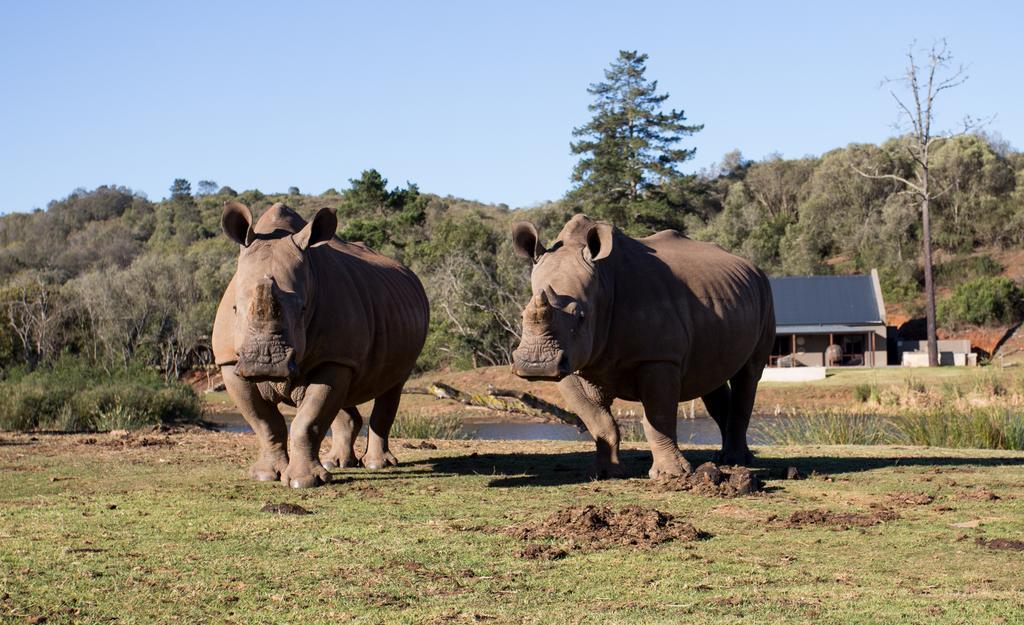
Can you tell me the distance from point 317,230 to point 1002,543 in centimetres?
575

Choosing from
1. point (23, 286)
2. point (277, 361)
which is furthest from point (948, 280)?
point (277, 361)

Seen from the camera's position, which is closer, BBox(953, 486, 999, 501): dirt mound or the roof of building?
BBox(953, 486, 999, 501): dirt mound

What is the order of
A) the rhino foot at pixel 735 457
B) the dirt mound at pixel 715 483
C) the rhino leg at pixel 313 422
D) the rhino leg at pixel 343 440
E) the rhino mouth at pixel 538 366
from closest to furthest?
the rhino mouth at pixel 538 366
the dirt mound at pixel 715 483
the rhino leg at pixel 313 422
the rhino leg at pixel 343 440
the rhino foot at pixel 735 457

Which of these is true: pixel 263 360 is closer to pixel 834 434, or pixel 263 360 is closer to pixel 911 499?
pixel 911 499

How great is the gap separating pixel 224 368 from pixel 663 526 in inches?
170

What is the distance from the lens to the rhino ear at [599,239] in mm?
10094

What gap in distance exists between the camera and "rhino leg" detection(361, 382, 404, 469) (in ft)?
40.1

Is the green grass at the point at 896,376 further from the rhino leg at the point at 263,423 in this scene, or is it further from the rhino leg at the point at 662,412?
the rhino leg at the point at 263,423

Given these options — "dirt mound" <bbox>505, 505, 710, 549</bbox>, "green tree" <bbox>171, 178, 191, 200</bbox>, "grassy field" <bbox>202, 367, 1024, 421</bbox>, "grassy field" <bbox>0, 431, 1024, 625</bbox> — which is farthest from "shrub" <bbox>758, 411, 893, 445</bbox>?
"green tree" <bbox>171, 178, 191, 200</bbox>

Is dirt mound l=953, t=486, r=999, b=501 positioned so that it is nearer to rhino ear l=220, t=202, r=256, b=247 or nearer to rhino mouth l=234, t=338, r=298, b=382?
rhino mouth l=234, t=338, r=298, b=382

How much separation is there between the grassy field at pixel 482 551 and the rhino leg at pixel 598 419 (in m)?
0.32

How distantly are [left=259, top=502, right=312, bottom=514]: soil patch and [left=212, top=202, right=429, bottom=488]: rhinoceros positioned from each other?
38.7 inches

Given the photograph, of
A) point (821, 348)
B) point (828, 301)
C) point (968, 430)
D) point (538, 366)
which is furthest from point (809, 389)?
point (538, 366)

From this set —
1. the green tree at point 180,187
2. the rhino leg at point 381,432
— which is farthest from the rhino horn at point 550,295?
the green tree at point 180,187
